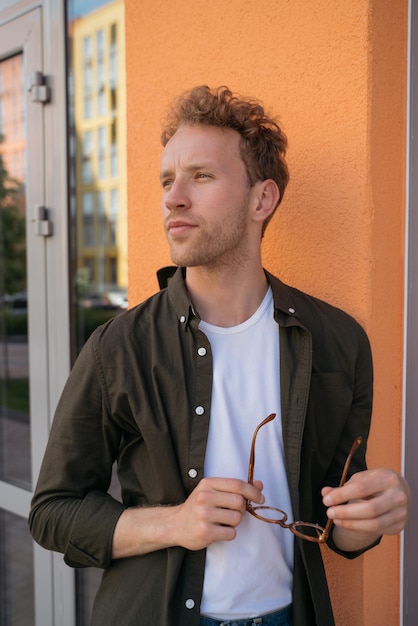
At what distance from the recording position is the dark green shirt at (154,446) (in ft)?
4.57

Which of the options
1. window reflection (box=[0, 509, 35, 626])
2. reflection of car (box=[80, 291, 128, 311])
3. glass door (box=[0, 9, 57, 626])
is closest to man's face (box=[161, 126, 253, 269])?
glass door (box=[0, 9, 57, 626])

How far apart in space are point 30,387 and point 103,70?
3.04m

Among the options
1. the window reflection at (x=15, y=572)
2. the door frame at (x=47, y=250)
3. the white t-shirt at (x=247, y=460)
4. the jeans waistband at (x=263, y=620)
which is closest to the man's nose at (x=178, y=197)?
the white t-shirt at (x=247, y=460)

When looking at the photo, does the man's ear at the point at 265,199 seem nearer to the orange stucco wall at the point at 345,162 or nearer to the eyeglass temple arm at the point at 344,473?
the orange stucco wall at the point at 345,162

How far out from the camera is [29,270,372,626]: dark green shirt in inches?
54.8

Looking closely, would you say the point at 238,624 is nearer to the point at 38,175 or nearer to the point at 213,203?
the point at 213,203

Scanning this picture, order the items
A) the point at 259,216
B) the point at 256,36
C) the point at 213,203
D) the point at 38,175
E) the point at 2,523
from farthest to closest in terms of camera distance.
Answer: the point at 2,523 < the point at 38,175 < the point at 256,36 < the point at 259,216 < the point at 213,203

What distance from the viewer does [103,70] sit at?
4.79m

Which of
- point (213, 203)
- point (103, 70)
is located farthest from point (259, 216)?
point (103, 70)

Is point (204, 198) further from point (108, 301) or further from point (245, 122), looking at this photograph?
point (108, 301)

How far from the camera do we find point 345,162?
1.68 m

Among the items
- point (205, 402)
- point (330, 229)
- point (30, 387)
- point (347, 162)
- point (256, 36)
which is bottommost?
point (30, 387)

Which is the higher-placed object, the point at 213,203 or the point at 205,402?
the point at 213,203

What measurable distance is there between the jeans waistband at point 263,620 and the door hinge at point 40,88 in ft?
7.26
